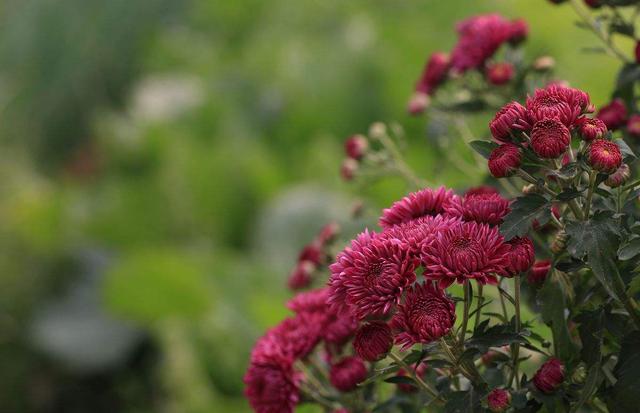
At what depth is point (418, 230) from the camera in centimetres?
55

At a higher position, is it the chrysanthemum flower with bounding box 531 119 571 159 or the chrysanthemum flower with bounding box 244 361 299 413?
the chrysanthemum flower with bounding box 244 361 299 413

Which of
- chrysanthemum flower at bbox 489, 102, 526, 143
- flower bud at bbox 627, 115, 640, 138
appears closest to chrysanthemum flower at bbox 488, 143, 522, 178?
chrysanthemum flower at bbox 489, 102, 526, 143

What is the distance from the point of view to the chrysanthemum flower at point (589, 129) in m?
0.54

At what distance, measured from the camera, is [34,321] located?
3.01m

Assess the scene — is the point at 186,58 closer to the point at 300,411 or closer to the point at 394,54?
the point at 394,54

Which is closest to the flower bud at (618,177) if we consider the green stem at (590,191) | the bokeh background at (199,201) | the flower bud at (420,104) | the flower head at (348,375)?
the green stem at (590,191)

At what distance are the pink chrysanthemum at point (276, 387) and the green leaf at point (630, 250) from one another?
24cm

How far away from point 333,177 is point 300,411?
1.65 meters

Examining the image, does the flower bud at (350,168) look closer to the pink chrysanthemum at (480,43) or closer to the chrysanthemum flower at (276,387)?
the pink chrysanthemum at (480,43)

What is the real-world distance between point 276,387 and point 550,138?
0.84 feet

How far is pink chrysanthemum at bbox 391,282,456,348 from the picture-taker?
0.52 m

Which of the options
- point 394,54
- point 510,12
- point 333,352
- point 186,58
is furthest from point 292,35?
point 333,352

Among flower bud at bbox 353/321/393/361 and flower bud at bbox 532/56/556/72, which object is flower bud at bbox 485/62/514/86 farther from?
flower bud at bbox 353/321/393/361

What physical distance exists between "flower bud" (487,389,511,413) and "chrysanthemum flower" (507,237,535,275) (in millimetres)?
70
